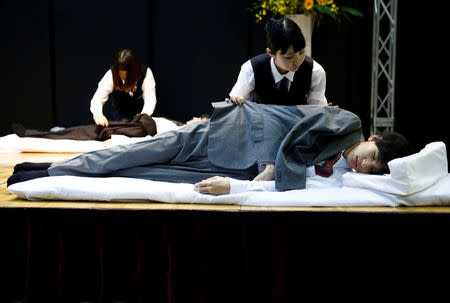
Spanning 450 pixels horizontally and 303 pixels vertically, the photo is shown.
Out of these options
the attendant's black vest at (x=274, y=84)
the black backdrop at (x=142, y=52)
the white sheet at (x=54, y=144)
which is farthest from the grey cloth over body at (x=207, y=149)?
the black backdrop at (x=142, y=52)

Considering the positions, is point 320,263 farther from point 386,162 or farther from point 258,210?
point 386,162

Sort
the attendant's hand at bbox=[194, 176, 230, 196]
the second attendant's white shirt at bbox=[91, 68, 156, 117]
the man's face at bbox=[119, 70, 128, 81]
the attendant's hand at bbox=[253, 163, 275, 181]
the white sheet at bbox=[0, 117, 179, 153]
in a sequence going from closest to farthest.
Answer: the attendant's hand at bbox=[194, 176, 230, 196] → the attendant's hand at bbox=[253, 163, 275, 181] → the white sheet at bbox=[0, 117, 179, 153] → the man's face at bbox=[119, 70, 128, 81] → the second attendant's white shirt at bbox=[91, 68, 156, 117]

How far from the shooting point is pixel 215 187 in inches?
71.9

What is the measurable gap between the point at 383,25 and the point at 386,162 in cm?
299

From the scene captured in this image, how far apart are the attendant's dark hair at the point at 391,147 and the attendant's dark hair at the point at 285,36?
0.61 metres

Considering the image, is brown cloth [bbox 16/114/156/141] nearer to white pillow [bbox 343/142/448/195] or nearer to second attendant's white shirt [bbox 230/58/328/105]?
second attendant's white shirt [bbox 230/58/328/105]

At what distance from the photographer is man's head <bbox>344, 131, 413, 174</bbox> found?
1.89 metres

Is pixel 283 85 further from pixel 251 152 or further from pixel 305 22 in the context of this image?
pixel 305 22

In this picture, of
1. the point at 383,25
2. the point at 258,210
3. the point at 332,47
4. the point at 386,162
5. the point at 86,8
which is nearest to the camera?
the point at 258,210

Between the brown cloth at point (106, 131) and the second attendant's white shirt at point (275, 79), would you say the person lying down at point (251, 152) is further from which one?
the brown cloth at point (106, 131)

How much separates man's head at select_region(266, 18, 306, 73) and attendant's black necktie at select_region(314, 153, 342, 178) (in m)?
0.52

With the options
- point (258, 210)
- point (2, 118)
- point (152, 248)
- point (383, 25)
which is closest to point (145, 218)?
point (152, 248)

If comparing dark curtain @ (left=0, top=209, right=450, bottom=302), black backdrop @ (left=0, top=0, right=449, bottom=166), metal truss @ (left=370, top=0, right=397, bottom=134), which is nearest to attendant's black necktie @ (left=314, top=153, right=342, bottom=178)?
dark curtain @ (left=0, top=209, right=450, bottom=302)

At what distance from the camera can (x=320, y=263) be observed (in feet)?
5.78
